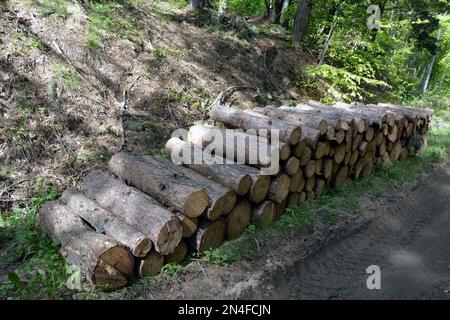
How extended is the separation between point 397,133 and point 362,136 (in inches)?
64.3

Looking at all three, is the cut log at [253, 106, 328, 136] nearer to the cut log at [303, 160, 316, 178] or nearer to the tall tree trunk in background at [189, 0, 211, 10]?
the cut log at [303, 160, 316, 178]

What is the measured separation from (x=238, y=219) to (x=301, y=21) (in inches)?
350

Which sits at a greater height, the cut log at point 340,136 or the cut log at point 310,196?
the cut log at point 340,136

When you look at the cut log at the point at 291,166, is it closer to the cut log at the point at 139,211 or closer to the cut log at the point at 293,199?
the cut log at the point at 293,199

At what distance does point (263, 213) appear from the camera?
15.4ft

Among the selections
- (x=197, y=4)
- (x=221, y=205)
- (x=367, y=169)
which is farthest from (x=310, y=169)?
(x=197, y=4)

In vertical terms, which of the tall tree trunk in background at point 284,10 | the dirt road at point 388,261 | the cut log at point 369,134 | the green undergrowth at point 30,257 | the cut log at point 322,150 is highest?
the tall tree trunk in background at point 284,10

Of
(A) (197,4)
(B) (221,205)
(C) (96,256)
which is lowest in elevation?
(C) (96,256)

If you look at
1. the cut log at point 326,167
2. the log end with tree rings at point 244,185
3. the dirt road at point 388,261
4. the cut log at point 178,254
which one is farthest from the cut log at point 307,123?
the cut log at point 178,254

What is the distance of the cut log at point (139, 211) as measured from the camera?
147 inches

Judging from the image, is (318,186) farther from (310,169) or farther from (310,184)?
(310,169)

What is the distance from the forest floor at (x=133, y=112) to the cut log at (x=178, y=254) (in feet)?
0.37

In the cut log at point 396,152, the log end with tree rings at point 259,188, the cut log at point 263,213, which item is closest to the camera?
the log end with tree rings at point 259,188

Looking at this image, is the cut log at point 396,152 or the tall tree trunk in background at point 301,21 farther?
the tall tree trunk in background at point 301,21
